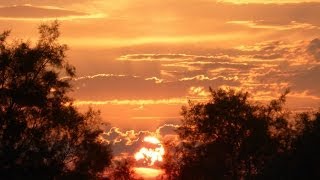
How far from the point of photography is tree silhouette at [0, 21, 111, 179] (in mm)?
57219

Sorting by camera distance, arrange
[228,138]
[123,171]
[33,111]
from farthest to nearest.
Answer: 1. [123,171]
2. [228,138]
3. [33,111]

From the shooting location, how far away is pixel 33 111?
193ft

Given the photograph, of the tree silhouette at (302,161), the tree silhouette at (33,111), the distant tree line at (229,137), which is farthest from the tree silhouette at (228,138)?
the tree silhouette at (33,111)

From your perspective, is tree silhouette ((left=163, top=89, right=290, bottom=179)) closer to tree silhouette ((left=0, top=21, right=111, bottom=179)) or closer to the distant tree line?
the distant tree line

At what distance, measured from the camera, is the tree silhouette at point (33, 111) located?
5722 cm

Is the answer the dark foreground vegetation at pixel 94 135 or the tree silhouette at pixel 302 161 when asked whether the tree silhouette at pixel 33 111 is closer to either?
the dark foreground vegetation at pixel 94 135

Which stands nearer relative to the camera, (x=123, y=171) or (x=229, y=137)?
(x=229, y=137)

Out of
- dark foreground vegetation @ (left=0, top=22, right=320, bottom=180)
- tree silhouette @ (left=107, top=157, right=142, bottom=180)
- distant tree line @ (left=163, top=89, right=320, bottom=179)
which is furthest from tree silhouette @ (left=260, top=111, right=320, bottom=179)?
tree silhouette @ (left=107, top=157, right=142, bottom=180)

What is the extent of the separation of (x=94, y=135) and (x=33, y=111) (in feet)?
43.1

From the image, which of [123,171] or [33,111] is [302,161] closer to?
[33,111]

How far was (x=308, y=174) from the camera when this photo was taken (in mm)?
68875

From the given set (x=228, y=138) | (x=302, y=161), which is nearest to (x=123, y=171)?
(x=228, y=138)

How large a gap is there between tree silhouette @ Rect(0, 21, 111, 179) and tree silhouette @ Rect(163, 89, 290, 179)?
113 feet

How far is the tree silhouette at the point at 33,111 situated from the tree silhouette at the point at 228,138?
1351 inches
